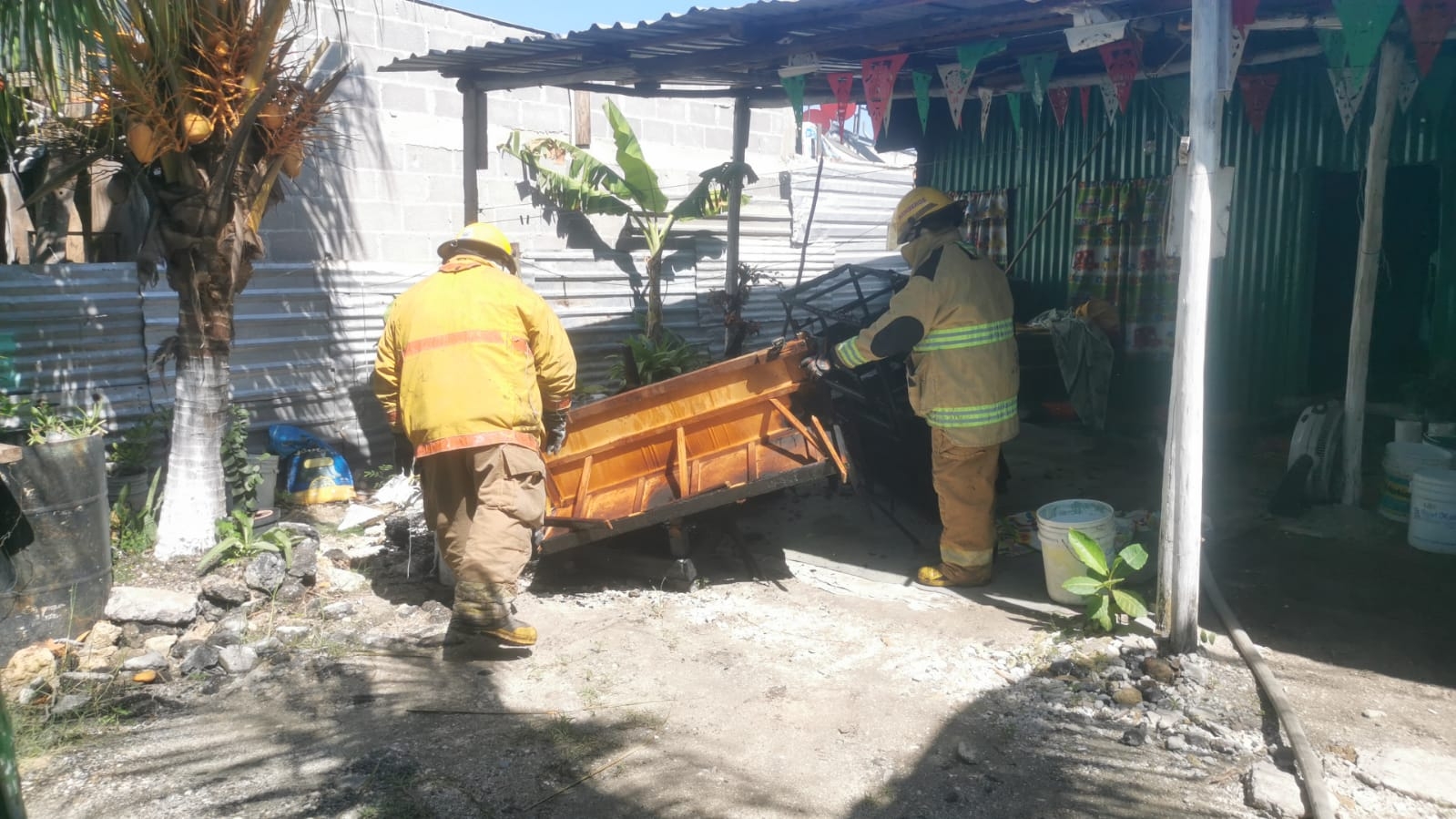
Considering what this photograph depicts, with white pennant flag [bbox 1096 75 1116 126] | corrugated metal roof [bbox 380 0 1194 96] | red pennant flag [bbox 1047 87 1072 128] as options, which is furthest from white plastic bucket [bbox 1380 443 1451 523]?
red pennant flag [bbox 1047 87 1072 128]

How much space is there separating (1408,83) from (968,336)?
12.2 ft

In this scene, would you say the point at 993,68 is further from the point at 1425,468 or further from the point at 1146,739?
the point at 1146,739

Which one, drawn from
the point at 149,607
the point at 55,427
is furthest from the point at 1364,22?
the point at 55,427

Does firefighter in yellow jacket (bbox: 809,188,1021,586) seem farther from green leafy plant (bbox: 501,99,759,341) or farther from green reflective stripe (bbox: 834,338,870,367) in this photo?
green leafy plant (bbox: 501,99,759,341)

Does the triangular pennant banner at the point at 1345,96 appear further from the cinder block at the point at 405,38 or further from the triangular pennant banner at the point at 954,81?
the cinder block at the point at 405,38

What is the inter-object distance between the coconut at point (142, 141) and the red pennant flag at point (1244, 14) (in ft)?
17.1

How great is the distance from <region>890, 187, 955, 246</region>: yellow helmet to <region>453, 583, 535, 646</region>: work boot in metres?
2.80

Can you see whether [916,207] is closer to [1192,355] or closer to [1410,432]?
[1192,355]

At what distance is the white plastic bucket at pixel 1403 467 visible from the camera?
238 inches

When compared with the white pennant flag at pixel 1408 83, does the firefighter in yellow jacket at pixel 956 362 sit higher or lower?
lower

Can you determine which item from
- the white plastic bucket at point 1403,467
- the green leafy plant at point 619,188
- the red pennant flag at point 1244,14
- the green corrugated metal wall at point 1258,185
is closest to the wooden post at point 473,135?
the green leafy plant at point 619,188

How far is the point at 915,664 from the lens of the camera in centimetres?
455

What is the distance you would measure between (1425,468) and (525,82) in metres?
6.34

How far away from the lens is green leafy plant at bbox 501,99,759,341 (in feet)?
33.1
